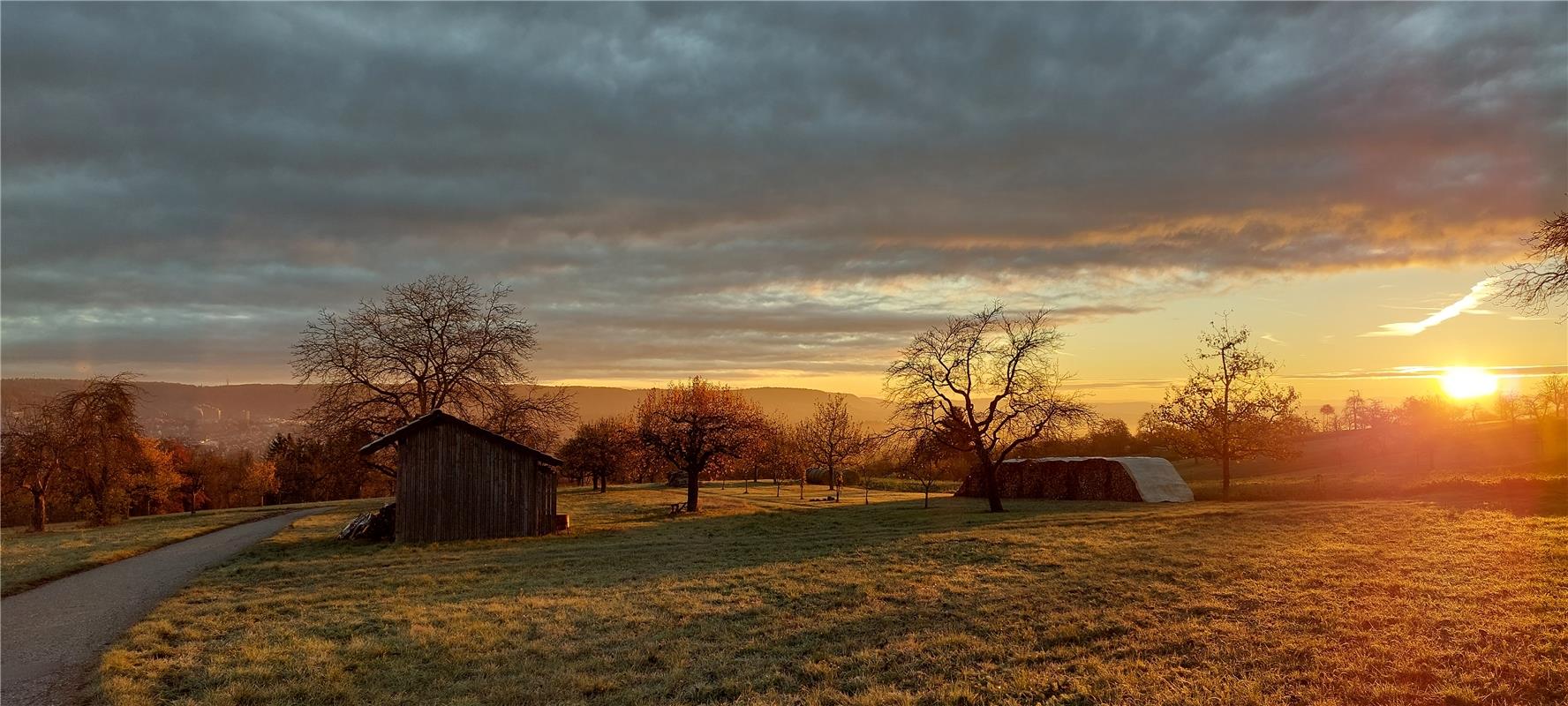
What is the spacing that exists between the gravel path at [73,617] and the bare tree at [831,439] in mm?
53860

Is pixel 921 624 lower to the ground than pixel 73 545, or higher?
higher

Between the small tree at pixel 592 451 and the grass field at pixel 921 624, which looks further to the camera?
the small tree at pixel 592 451

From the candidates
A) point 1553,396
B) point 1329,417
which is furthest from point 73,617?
point 1329,417

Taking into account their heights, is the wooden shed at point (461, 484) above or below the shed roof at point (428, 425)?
below

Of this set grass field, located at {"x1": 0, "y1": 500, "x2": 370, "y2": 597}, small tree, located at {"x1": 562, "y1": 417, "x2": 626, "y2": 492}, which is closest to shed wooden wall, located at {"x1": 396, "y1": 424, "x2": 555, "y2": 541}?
grass field, located at {"x1": 0, "y1": 500, "x2": 370, "y2": 597}

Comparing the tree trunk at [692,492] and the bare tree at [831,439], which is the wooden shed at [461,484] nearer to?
the tree trunk at [692,492]

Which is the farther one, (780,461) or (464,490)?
(780,461)

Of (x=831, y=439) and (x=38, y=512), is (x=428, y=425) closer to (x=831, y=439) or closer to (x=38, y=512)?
(x=38, y=512)

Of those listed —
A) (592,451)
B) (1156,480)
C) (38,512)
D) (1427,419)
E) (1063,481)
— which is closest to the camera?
(1156,480)

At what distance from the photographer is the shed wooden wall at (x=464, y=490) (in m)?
29.9

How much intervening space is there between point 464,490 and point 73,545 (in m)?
16.6

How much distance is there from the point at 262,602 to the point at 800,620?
1225 cm

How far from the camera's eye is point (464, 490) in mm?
30547

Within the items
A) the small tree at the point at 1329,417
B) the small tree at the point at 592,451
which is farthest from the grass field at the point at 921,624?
the small tree at the point at 1329,417
